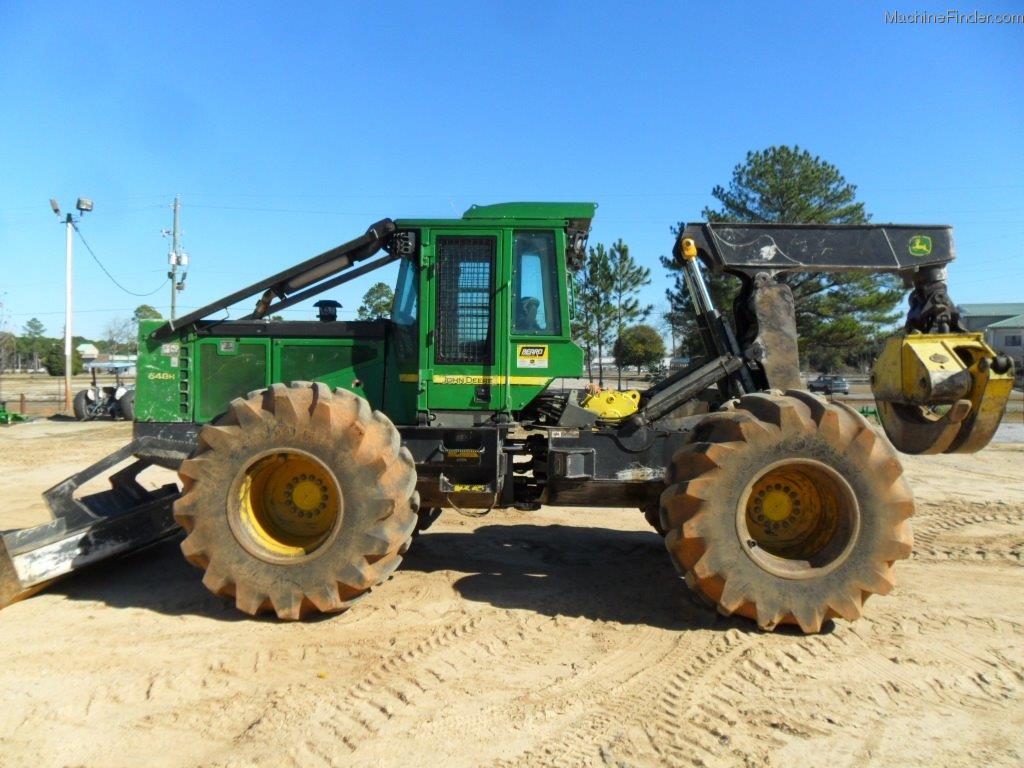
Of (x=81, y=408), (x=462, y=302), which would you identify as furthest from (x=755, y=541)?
(x=81, y=408)

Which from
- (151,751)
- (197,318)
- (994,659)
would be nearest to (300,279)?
(197,318)

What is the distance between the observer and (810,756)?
10.9ft

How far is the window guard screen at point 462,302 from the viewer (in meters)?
5.66

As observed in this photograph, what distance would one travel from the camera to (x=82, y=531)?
5.46 metres

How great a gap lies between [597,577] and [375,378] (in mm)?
2527

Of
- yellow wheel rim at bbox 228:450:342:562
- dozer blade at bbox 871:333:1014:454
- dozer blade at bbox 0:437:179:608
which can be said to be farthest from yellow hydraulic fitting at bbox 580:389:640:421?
dozer blade at bbox 0:437:179:608

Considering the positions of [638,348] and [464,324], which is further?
[638,348]

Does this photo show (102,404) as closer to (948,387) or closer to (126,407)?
(126,407)

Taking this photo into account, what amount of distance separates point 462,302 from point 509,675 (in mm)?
2806

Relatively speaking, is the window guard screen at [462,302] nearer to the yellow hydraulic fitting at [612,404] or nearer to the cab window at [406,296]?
the cab window at [406,296]

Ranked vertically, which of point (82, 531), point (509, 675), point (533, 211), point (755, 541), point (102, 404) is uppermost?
point (533, 211)

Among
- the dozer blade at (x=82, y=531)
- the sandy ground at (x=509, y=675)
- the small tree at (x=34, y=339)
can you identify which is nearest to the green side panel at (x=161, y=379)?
the dozer blade at (x=82, y=531)

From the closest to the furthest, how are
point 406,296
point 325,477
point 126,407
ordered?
point 325,477, point 406,296, point 126,407

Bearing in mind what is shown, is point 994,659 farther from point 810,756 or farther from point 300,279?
point 300,279
